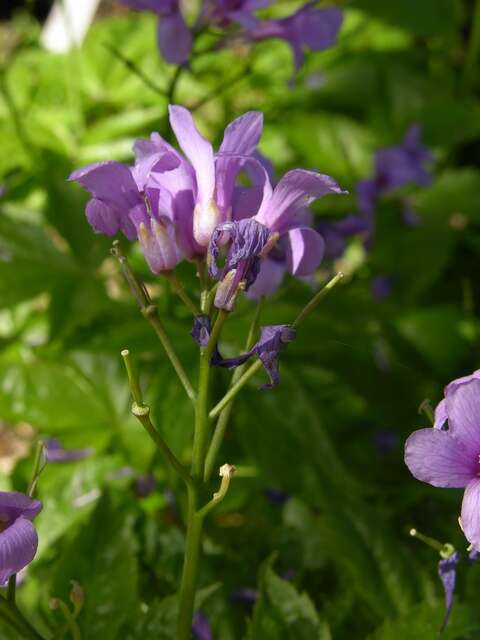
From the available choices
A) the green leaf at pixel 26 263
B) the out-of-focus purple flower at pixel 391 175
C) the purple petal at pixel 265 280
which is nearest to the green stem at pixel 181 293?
the purple petal at pixel 265 280

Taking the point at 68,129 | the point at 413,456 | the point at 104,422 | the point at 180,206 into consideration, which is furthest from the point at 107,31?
the point at 413,456

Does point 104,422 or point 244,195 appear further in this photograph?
point 104,422

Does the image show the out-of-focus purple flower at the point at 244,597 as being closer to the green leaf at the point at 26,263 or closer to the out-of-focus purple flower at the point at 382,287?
the green leaf at the point at 26,263

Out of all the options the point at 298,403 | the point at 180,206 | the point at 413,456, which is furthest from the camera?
the point at 298,403

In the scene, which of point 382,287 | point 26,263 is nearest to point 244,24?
point 26,263

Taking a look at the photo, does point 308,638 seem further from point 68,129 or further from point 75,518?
point 68,129

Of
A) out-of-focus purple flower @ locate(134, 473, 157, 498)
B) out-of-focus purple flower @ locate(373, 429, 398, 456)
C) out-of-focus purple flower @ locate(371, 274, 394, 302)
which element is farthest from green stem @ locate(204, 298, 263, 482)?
out-of-focus purple flower @ locate(371, 274, 394, 302)
